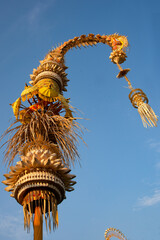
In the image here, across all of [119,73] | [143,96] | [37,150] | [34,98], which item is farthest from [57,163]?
[119,73]

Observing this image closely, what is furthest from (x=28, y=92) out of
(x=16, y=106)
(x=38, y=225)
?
A: (x=38, y=225)

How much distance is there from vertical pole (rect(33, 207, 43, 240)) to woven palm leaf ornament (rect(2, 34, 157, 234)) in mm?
104

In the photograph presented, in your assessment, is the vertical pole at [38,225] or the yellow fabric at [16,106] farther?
the yellow fabric at [16,106]

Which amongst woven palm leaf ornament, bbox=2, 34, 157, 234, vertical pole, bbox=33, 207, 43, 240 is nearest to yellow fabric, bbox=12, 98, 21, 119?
woven palm leaf ornament, bbox=2, 34, 157, 234

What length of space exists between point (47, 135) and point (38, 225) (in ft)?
8.11

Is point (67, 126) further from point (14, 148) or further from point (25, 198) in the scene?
point (25, 198)

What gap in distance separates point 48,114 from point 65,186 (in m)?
2.39

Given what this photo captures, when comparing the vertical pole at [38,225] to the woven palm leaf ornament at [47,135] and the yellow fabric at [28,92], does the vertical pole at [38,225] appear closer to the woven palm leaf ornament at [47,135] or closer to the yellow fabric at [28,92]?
the woven palm leaf ornament at [47,135]

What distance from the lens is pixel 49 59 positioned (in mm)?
10281

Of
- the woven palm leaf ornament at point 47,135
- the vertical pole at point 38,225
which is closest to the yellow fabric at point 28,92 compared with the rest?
the woven palm leaf ornament at point 47,135

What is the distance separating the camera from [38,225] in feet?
21.7

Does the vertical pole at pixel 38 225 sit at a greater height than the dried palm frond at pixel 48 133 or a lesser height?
lesser

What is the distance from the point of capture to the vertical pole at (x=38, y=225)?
21.1ft

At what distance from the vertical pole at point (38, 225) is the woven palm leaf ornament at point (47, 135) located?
104mm
